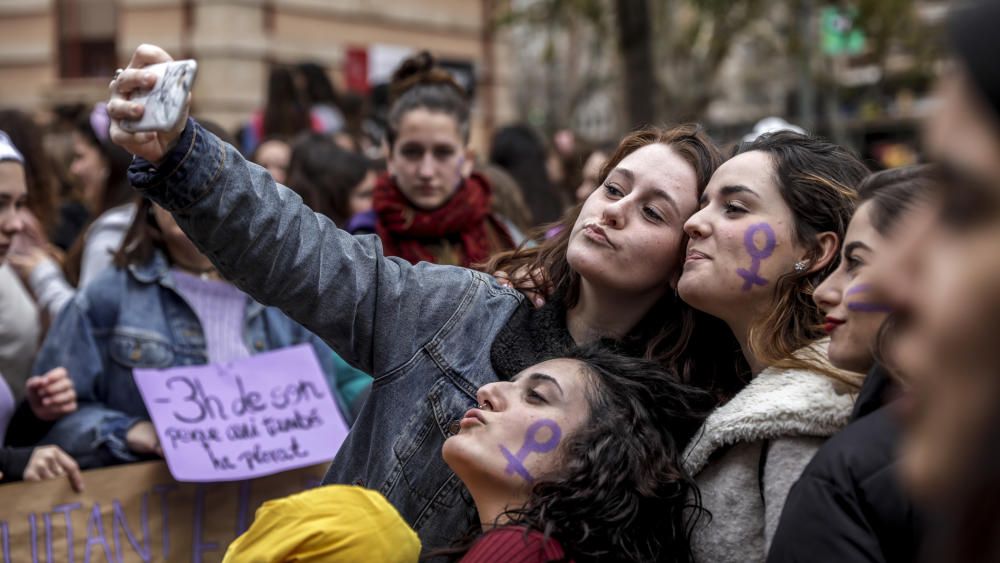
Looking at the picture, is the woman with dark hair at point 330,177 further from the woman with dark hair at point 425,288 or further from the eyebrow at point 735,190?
the eyebrow at point 735,190

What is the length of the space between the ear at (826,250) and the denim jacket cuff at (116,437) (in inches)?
89.1

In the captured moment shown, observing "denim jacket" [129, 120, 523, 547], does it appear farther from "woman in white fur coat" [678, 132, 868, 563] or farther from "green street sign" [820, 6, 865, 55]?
"green street sign" [820, 6, 865, 55]

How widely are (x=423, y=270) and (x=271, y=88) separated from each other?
5.09 metres

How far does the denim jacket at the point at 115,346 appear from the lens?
3.71 m

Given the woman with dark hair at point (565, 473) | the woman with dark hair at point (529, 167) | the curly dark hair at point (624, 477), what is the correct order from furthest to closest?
the woman with dark hair at point (529, 167) < the curly dark hair at point (624, 477) < the woman with dark hair at point (565, 473)

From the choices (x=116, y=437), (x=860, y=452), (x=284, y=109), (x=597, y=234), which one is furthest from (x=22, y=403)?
(x=284, y=109)

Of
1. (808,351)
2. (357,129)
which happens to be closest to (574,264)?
A: (808,351)

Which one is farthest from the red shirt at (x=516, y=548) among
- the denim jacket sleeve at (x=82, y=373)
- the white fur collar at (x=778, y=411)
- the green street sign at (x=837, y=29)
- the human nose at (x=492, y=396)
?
the green street sign at (x=837, y=29)

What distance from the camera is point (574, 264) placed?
2.77 meters

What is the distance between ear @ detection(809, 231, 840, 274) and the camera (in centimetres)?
266

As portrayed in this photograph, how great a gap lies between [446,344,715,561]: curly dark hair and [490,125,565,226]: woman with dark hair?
421 cm

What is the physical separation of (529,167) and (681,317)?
4.43 meters

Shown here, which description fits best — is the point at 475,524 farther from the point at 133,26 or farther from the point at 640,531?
the point at 133,26

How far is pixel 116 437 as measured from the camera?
147 inches
